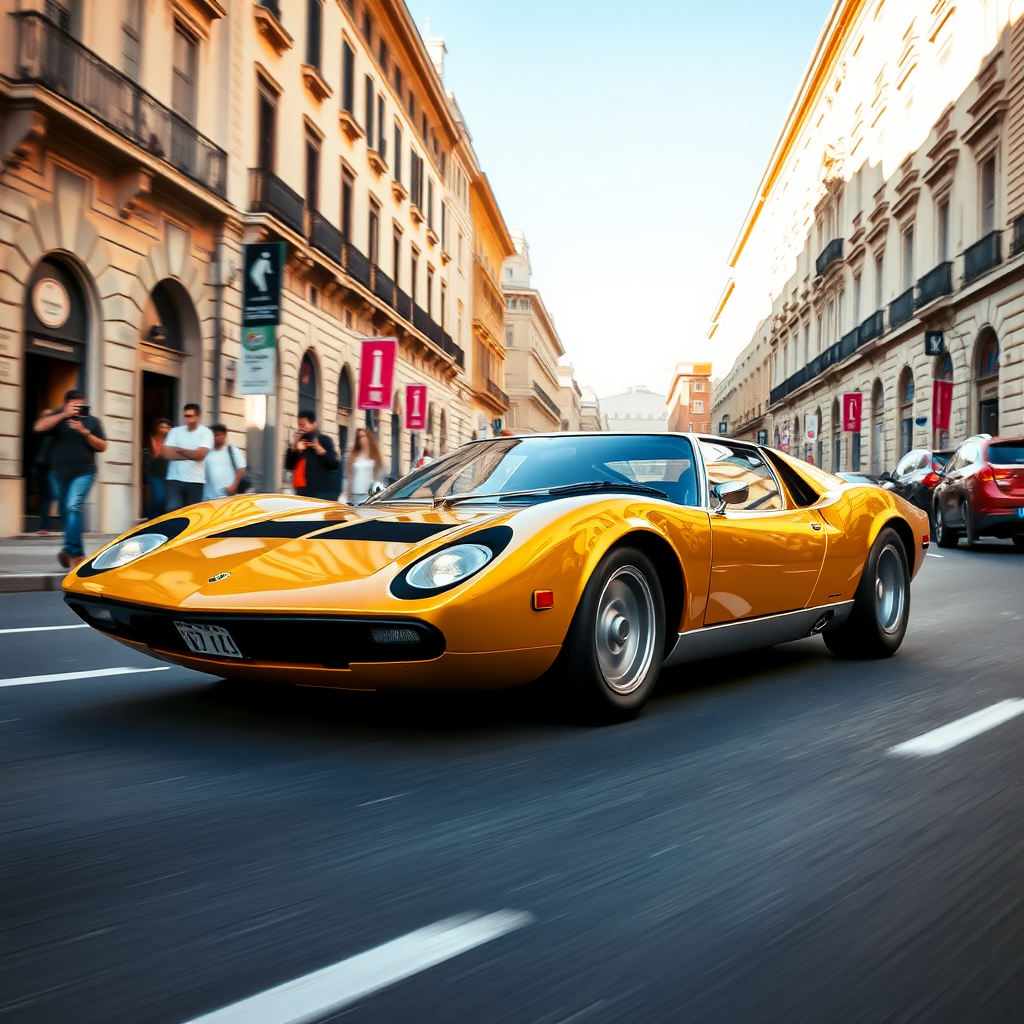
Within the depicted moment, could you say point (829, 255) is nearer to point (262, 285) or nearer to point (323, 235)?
point (323, 235)

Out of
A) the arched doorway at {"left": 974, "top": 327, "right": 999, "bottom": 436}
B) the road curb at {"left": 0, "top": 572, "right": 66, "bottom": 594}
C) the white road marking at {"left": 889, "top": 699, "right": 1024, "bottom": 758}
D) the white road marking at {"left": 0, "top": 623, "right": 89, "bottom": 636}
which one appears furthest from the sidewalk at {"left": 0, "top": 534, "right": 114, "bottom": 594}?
the arched doorway at {"left": 974, "top": 327, "right": 999, "bottom": 436}

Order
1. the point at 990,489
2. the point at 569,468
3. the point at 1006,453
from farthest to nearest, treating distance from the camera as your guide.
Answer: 1. the point at 1006,453
2. the point at 990,489
3. the point at 569,468

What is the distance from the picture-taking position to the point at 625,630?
13.4 ft

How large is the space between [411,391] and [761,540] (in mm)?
18992

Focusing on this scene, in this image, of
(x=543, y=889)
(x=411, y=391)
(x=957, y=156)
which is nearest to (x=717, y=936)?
(x=543, y=889)

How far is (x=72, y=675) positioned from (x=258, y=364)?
23.8 ft

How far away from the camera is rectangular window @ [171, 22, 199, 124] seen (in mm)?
18297

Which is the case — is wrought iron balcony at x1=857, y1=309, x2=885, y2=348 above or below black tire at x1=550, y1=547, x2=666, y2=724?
above

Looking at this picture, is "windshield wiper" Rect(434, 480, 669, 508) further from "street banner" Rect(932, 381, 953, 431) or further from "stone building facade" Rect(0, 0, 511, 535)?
"street banner" Rect(932, 381, 953, 431)

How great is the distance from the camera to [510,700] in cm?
435

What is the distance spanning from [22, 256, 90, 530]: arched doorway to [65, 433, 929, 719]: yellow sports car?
1068cm

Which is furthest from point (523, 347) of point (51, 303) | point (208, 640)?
point (208, 640)

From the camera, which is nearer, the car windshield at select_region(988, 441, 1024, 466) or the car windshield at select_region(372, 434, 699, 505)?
the car windshield at select_region(372, 434, 699, 505)

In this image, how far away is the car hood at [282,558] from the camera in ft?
11.8
